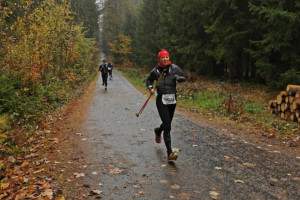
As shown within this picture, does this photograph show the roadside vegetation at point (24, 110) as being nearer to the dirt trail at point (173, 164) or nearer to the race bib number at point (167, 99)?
the dirt trail at point (173, 164)

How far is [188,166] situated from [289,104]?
6.16m

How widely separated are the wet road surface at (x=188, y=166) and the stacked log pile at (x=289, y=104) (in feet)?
9.49

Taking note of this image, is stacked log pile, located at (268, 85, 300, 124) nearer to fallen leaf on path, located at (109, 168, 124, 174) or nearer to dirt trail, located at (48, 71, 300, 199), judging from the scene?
dirt trail, located at (48, 71, 300, 199)

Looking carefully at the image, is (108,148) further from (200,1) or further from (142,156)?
(200,1)

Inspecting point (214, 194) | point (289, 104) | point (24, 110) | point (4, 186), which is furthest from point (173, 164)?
point (289, 104)

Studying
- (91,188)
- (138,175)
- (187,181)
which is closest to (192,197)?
(187,181)

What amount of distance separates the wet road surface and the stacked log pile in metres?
2.89

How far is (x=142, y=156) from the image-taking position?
5.46m

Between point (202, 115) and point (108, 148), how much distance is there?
5.35 metres

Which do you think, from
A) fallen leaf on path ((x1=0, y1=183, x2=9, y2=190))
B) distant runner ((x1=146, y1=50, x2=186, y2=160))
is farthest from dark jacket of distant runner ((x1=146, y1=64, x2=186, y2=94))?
fallen leaf on path ((x1=0, y1=183, x2=9, y2=190))

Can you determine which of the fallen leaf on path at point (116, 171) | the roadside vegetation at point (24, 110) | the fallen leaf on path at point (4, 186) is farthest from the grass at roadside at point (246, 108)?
the fallen leaf on path at point (4, 186)

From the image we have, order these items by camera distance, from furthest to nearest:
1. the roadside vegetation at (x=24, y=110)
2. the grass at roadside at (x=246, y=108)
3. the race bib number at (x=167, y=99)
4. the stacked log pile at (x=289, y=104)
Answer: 1. the stacked log pile at (x=289, y=104)
2. the grass at roadside at (x=246, y=108)
3. the race bib number at (x=167, y=99)
4. the roadside vegetation at (x=24, y=110)

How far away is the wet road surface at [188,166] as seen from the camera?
12.9ft

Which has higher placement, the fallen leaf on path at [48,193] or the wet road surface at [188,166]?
the fallen leaf on path at [48,193]
